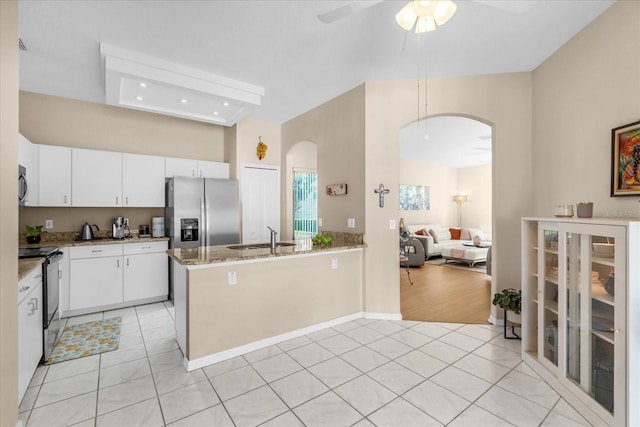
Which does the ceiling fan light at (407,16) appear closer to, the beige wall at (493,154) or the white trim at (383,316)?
the beige wall at (493,154)

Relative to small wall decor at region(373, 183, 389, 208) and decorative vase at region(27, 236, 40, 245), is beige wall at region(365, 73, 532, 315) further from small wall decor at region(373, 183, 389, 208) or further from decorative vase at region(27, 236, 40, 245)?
decorative vase at region(27, 236, 40, 245)

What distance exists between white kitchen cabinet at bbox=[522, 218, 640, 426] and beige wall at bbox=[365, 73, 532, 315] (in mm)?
744

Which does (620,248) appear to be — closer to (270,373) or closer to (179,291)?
(270,373)

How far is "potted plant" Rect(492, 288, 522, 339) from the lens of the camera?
115 inches

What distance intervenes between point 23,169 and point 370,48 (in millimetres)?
3903

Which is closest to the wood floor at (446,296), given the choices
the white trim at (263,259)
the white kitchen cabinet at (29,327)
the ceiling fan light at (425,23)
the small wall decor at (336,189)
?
the white trim at (263,259)

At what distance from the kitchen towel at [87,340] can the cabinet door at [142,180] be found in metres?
1.64

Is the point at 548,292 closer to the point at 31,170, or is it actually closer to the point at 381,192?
the point at 381,192

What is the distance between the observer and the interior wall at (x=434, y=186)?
27.2 feet

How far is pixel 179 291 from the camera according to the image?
2.73 metres

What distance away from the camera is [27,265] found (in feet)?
7.14

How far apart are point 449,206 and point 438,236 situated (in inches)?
76.8

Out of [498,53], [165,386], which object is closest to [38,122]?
[165,386]

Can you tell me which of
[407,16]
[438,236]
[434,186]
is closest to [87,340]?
[407,16]
